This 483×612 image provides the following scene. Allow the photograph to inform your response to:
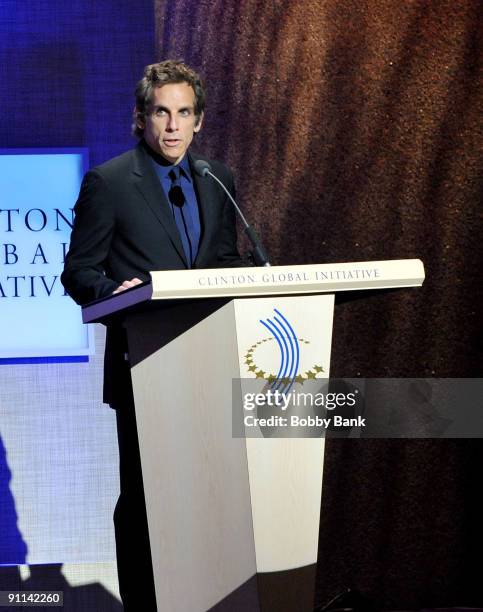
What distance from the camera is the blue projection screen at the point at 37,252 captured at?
11.4 ft

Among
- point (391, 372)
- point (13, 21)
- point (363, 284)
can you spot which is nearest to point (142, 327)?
point (363, 284)

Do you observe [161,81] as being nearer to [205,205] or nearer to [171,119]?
[171,119]

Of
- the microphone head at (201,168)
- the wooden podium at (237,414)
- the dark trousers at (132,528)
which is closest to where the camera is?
the wooden podium at (237,414)

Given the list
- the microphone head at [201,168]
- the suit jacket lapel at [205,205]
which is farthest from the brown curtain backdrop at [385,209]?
the microphone head at [201,168]

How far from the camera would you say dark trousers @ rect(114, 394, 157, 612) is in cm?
231

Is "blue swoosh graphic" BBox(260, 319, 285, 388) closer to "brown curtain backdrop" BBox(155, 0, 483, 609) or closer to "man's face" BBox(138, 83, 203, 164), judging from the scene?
"man's face" BBox(138, 83, 203, 164)

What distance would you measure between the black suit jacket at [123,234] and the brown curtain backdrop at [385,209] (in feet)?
3.00

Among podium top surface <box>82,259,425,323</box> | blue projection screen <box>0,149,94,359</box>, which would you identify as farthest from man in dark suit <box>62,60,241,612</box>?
blue projection screen <box>0,149,94,359</box>

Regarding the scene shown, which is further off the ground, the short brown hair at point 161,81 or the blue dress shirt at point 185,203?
the short brown hair at point 161,81

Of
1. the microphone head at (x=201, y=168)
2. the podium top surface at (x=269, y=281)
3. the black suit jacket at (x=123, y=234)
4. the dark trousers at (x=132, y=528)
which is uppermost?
the microphone head at (x=201, y=168)

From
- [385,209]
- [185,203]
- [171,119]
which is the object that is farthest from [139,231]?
[385,209]

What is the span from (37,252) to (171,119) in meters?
1.31

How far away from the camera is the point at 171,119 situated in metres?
2.35

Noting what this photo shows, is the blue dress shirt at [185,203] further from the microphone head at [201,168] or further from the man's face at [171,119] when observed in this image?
the microphone head at [201,168]
